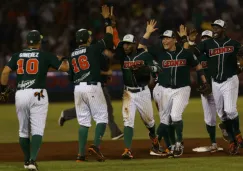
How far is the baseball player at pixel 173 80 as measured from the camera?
11398 mm

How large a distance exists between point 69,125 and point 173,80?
605 cm

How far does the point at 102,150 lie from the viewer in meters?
12.4

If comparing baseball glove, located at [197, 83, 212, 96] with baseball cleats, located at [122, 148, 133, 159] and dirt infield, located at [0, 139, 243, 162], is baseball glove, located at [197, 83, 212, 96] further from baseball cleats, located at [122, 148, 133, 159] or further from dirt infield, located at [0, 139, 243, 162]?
baseball cleats, located at [122, 148, 133, 159]

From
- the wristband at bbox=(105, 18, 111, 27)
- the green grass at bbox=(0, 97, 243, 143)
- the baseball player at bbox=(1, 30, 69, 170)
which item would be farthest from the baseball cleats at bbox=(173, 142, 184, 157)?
the green grass at bbox=(0, 97, 243, 143)

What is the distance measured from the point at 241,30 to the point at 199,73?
41.6 ft

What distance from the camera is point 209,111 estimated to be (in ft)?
40.3

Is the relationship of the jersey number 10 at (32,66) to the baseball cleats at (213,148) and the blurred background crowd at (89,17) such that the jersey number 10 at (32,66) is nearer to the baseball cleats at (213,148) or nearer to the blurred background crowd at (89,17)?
the baseball cleats at (213,148)

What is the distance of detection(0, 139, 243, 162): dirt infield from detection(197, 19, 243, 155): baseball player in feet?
1.85

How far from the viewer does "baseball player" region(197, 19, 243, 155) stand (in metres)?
11.7

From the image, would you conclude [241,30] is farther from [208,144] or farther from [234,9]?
[208,144]

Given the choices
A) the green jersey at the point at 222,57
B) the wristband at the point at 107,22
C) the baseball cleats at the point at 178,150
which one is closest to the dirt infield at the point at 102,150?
the baseball cleats at the point at 178,150

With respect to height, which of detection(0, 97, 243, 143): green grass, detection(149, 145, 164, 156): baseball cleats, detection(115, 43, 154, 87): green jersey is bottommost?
detection(0, 97, 243, 143): green grass

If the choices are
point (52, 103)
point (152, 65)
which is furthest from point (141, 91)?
point (52, 103)

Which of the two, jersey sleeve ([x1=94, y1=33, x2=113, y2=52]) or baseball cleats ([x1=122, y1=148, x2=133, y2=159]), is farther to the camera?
baseball cleats ([x1=122, y1=148, x2=133, y2=159])
